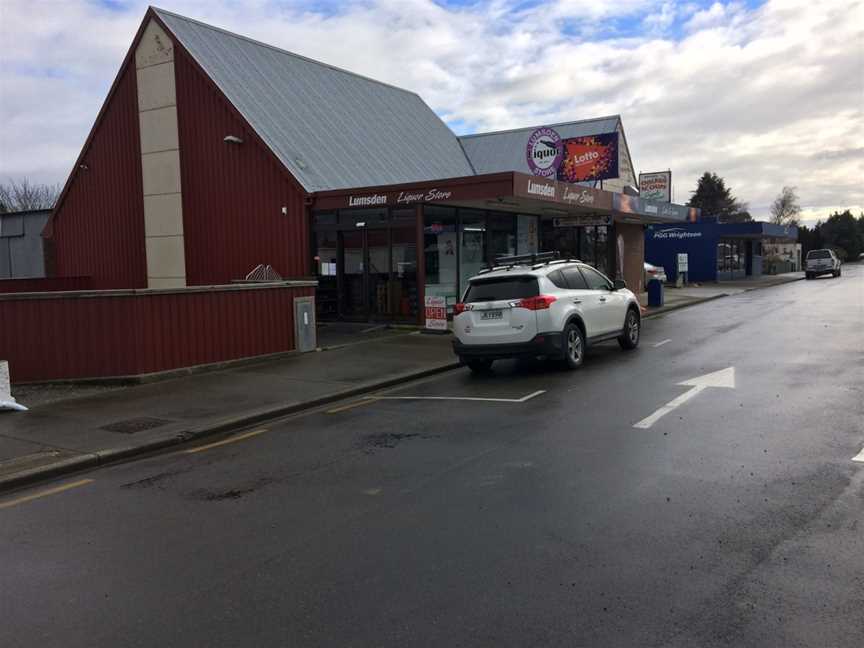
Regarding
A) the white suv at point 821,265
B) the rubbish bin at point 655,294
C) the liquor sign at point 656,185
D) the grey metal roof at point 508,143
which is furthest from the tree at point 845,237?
the rubbish bin at point 655,294

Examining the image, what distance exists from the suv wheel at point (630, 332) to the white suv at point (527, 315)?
1375 mm

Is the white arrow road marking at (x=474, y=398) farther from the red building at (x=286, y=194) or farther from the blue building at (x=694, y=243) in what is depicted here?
the blue building at (x=694, y=243)

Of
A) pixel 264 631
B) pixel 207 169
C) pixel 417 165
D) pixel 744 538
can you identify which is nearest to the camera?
pixel 264 631

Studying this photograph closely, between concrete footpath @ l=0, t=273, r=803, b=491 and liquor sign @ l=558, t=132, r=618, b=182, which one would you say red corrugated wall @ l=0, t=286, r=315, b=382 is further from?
liquor sign @ l=558, t=132, r=618, b=182

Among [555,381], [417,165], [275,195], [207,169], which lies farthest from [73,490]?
[417,165]

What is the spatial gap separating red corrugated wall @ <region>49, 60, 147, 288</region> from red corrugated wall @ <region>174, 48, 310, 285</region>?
7.25ft

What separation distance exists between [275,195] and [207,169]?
Answer: 2.77m

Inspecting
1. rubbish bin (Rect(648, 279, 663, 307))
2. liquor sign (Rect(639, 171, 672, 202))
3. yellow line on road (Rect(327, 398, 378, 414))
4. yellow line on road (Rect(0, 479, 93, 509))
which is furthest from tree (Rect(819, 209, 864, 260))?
yellow line on road (Rect(0, 479, 93, 509))

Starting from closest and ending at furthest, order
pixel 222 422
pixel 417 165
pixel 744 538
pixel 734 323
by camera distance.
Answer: pixel 744 538 → pixel 222 422 → pixel 734 323 → pixel 417 165

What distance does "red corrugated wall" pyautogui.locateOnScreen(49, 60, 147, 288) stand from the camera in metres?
22.2

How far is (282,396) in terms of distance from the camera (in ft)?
33.5

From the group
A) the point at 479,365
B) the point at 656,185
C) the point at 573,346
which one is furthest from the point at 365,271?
the point at 656,185

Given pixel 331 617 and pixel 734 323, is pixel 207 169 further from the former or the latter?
pixel 331 617

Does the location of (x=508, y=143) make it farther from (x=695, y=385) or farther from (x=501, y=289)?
(x=695, y=385)
